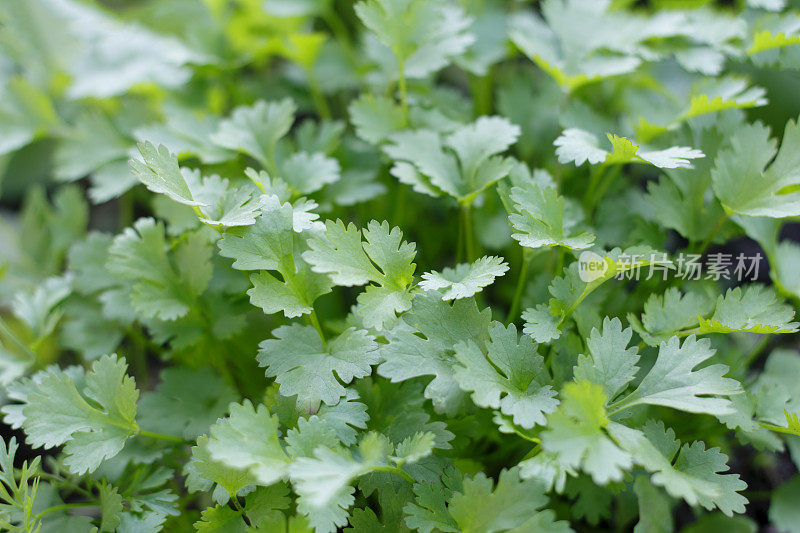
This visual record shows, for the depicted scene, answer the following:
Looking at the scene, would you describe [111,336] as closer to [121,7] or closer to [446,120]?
[446,120]

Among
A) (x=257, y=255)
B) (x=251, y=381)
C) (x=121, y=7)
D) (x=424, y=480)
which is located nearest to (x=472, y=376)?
(x=424, y=480)

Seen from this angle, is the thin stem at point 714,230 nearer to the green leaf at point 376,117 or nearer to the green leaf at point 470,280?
the green leaf at point 470,280

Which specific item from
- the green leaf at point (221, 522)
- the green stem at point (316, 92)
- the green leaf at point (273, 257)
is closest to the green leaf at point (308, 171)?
the green leaf at point (273, 257)

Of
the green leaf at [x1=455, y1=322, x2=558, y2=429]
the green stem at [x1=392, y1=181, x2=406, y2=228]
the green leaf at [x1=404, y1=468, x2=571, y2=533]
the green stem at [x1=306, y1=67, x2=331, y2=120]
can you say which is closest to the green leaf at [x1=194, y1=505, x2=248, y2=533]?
the green leaf at [x1=404, y1=468, x2=571, y2=533]

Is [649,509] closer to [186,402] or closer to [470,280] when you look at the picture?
[470,280]

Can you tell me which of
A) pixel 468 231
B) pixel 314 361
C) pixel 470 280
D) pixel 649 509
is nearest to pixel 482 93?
pixel 468 231
